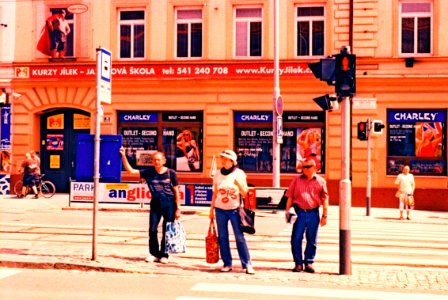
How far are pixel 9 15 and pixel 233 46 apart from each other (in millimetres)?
9163

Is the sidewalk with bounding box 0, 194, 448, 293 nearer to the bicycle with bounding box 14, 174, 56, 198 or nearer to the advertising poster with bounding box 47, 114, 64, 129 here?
the bicycle with bounding box 14, 174, 56, 198

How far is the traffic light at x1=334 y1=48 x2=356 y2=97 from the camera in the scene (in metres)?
9.06

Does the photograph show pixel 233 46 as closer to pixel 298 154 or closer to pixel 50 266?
pixel 298 154

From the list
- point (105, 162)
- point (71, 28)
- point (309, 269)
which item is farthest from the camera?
point (71, 28)

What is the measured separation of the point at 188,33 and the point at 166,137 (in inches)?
161

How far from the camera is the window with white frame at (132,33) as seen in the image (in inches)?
964

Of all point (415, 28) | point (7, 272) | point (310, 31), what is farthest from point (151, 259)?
point (415, 28)

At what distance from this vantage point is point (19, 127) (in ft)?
81.7

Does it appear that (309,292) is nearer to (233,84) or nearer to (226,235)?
(226,235)

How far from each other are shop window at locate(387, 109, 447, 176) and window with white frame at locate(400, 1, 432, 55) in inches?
91.1

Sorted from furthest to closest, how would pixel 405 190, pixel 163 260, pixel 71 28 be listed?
1. pixel 71 28
2. pixel 405 190
3. pixel 163 260

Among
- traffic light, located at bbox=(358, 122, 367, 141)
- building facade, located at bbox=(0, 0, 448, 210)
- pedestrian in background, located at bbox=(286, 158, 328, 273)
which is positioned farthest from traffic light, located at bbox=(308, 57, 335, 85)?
building facade, located at bbox=(0, 0, 448, 210)

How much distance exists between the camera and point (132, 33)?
966 inches

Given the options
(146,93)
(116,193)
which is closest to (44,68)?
(146,93)
